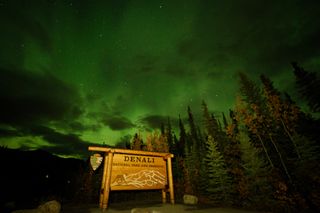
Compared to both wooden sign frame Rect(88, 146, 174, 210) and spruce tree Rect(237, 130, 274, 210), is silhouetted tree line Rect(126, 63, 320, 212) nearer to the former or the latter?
spruce tree Rect(237, 130, 274, 210)

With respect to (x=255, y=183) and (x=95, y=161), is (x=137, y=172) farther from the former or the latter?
(x=255, y=183)

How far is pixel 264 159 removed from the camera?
21.1 meters

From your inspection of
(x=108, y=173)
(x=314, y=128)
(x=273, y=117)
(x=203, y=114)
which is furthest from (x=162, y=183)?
(x=203, y=114)

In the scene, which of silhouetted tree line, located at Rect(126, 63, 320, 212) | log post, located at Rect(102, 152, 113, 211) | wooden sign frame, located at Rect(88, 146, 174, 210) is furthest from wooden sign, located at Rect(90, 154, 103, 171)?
silhouetted tree line, located at Rect(126, 63, 320, 212)

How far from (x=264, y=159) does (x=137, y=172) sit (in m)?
19.1

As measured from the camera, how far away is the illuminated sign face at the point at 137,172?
8523 mm

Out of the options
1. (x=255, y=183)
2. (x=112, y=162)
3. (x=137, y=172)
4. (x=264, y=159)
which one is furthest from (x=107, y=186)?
(x=264, y=159)

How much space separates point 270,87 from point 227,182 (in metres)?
22.0

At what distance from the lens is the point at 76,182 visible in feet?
68.9

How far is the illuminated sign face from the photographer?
8.52 meters

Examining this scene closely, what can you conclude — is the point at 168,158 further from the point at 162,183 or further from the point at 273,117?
the point at 273,117

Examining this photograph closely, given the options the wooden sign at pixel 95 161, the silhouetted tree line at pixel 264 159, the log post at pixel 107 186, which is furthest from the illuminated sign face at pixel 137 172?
the silhouetted tree line at pixel 264 159

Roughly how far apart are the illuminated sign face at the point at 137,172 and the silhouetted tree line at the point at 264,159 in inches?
278

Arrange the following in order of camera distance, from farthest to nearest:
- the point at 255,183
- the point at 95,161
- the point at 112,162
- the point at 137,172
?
1. the point at 255,183
2. the point at 95,161
3. the point at 137,172
4. the point at 112,162
